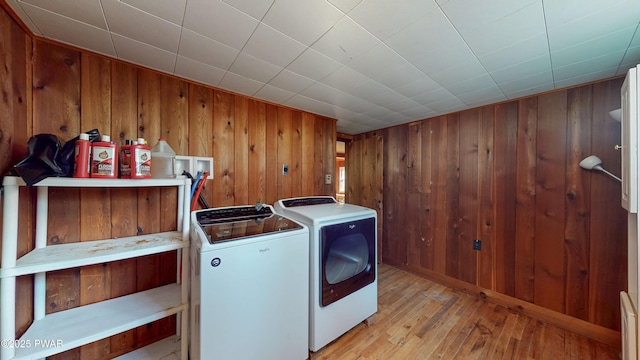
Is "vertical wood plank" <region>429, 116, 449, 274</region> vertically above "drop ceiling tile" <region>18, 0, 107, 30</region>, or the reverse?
"drop ceiling tile" <region>18, 0, 107, 30</region>

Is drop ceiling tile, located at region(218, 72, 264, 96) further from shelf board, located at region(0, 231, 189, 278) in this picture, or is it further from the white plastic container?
shelf board, located at region(0, 231, 189, 278)

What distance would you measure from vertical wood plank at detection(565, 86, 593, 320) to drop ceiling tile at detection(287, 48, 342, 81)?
79.5 inches

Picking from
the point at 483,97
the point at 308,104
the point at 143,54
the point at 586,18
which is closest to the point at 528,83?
the point at 483,97

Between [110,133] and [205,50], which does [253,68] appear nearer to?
[205,50]

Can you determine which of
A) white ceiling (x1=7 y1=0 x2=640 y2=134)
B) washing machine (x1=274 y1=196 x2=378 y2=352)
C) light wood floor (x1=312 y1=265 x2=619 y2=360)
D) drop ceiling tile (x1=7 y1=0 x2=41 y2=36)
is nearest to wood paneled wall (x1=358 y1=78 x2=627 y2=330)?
light wood floor (x1=312 y1=265 x2=619 y2=360)

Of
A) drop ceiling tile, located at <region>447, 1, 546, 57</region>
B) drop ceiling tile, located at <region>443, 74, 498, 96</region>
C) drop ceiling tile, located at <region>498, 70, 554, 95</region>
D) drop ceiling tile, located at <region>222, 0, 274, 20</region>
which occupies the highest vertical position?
drop ceiling tile, located at <region>443, 74, 498, 96</region>

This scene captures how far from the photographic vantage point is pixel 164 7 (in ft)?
3.22

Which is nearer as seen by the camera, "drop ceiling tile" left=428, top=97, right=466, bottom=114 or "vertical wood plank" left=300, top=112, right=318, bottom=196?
"drop ceiling tile" left=428, top=97, right=466, bottom=114

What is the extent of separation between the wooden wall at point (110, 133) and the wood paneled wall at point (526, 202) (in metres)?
2.16

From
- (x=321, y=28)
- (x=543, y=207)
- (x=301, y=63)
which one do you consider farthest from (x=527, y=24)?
(x=543, y=207)

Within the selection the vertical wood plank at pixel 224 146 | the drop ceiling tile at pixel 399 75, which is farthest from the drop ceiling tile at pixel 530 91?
the vertical wood plank at pixel 224 146

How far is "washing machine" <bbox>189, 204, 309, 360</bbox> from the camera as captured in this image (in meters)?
1.08

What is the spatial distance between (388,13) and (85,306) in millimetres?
2379

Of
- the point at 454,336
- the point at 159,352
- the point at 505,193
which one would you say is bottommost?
the point at 454,336
